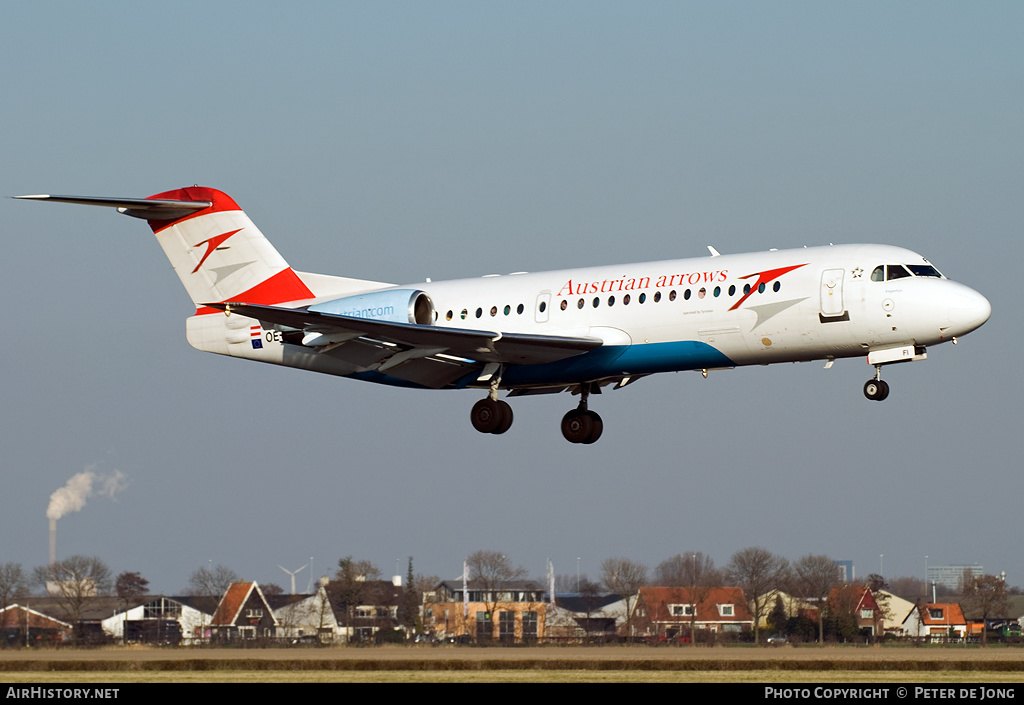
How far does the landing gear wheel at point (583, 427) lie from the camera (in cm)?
3675

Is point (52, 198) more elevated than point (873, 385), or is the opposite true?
point (52, 198)

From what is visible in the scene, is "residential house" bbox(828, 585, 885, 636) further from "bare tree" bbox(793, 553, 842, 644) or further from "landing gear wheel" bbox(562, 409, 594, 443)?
"landing gear wheel" bbox(562, 409, 594, 443)

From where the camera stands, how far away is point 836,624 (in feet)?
173

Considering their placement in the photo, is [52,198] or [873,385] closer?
[873,385]

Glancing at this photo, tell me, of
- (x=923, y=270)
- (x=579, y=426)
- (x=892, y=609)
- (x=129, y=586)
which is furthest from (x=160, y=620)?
(x=923, y=270)

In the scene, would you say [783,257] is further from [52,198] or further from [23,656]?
[23,656]

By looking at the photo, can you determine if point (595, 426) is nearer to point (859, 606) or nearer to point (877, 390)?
point (877, 390)

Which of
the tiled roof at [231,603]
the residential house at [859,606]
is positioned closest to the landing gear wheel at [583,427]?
the tiled roof at [231,603]

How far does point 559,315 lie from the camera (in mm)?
33875

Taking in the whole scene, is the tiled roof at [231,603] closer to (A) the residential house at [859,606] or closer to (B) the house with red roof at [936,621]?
(A) the residential house at [859,606]

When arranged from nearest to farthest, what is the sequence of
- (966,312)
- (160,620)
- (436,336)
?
(966,312), (436,336), (160,620)

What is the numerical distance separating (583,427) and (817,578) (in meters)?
22.6

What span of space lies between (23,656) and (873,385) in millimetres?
24796
